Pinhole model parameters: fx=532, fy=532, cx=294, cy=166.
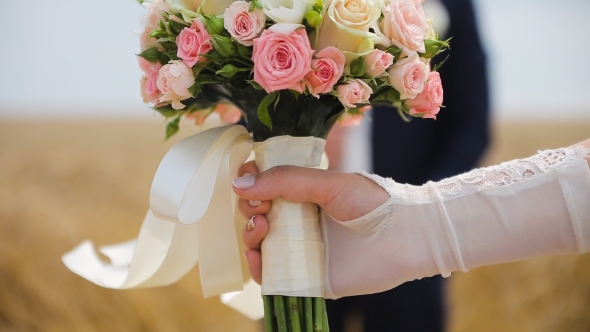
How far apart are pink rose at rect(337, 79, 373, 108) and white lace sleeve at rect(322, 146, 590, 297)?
136 mm

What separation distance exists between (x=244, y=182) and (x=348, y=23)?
24 centimetres

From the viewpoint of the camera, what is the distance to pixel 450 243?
675 millimetres

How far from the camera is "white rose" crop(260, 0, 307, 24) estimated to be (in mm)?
571

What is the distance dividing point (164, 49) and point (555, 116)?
221 centimetres

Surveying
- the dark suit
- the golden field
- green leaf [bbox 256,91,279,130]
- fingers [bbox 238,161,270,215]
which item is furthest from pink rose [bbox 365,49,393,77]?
the golden field

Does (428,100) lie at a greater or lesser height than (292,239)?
greater

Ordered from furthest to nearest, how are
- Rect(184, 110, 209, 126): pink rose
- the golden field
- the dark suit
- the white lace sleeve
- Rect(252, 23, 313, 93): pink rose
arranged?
the golden field, the dark suit, Rect(184, 110, 209, 126): pink rose, the white lace sleeve, Rect(252, 23, 313, 93): pink rose

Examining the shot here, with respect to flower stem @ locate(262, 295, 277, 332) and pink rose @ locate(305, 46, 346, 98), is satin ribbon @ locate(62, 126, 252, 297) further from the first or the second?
pink rose @ locate(305, 46, 346, 98)

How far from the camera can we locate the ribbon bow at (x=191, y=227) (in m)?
0.67

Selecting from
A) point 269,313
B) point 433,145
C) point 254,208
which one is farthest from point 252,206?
point 433,145

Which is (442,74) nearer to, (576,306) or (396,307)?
(396,307)

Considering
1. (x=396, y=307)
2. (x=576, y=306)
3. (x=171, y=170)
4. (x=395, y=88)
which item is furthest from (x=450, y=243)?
(x=576, y=306)

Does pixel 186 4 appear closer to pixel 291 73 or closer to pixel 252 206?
pixel 291 73

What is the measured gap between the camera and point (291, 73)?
56 cm
